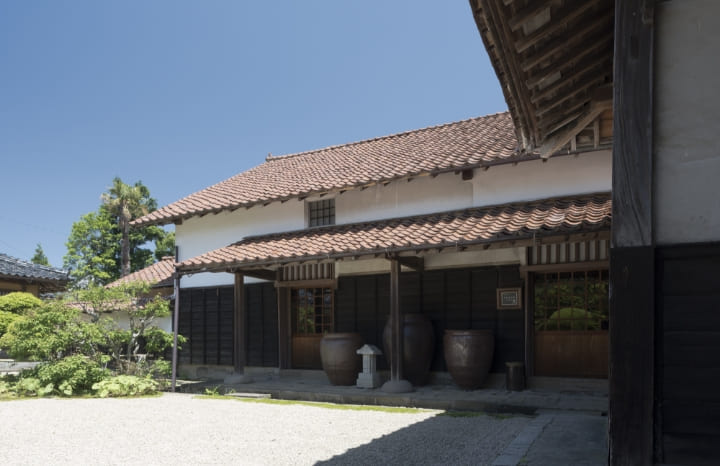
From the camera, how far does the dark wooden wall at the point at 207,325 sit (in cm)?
1351

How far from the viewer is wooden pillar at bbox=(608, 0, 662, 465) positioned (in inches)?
123

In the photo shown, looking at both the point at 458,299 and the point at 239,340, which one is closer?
the point at 458,299

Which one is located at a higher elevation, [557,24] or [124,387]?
[557,24]

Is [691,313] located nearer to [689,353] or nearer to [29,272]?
[689,353]

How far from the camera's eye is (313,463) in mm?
5461

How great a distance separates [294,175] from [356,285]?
413 cm

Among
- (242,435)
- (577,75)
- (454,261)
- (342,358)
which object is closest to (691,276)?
(577,75)

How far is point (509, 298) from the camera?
9.92 meters

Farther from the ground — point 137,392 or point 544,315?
point 544,315

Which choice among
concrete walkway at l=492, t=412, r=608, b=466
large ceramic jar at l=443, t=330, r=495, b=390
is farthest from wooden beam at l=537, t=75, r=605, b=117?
large ceramic jar at l=443, t=330, r=495, b=390

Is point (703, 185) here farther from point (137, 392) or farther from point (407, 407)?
point (137, 392)

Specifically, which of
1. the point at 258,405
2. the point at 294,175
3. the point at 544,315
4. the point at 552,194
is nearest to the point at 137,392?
the point at 258,405

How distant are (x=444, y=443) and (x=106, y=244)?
32.5 meters

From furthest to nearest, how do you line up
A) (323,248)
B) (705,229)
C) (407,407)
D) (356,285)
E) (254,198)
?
1. (254,198)
2. (356,285)
3. (323,248)
4. (407,407)
5. (705,229)
